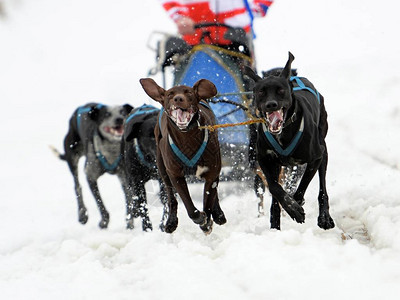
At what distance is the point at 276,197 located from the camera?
4.56 m

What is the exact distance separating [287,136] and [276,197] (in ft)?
1.48

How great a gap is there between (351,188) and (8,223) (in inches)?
150

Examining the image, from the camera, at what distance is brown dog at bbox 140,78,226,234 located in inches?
171

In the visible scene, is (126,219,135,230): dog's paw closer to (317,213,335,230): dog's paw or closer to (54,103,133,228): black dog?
(54,103,133,228): black dog

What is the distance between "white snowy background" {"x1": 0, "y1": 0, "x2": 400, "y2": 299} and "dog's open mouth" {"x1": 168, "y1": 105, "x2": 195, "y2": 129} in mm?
823

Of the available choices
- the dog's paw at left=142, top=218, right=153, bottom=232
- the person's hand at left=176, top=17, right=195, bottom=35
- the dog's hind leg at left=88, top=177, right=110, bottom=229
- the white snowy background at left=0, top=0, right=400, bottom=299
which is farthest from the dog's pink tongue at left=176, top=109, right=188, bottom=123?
the dog's hind leg at left=88, top=177, right=110, bottom=229

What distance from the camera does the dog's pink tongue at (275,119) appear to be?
4.19 meters

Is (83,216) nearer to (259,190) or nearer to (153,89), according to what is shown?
(259,190)

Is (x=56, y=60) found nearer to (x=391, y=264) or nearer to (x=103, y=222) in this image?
(x=103, y=222)

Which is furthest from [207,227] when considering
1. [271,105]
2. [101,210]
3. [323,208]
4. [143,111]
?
[101,210]

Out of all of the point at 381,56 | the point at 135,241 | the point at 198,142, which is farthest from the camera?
the point at 381,56

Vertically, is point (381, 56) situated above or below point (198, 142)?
below

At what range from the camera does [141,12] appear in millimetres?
22797

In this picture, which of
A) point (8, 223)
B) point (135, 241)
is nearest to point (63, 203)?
point (8, 223)
